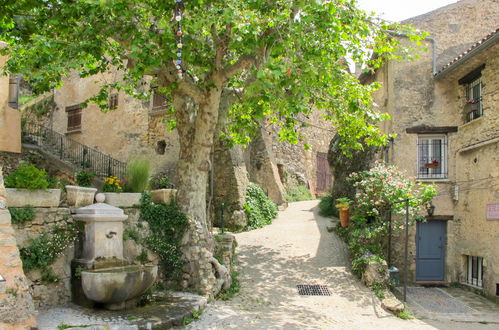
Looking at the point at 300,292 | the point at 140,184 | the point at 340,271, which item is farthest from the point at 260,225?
the point at 140,184

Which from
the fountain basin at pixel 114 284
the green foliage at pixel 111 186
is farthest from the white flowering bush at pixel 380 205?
the green foliage at pixel 111 186

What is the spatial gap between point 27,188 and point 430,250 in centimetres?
1030

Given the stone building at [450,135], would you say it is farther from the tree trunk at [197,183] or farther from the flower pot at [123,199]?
the flower pot at [123,199]

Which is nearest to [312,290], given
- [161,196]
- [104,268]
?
[161,196]

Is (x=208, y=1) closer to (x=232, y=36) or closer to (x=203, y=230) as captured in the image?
(x=232, y=36)

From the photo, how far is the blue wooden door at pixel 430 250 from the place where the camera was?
12.0m

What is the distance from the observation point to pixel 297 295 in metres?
9.34

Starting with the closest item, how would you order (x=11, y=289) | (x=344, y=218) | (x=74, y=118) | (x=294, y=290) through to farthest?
(x=11, y=289) < (x=294, y=290) < (x=344, y=218) < (x=74, y=118)

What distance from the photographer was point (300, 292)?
9523mm

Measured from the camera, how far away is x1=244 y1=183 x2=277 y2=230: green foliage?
15.3m

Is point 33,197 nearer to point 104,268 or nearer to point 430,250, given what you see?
point 104,268

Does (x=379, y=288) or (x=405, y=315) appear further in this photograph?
(x=379, y=288)

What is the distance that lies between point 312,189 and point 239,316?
54.0ft

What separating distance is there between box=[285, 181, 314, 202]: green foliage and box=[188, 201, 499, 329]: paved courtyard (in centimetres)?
691
